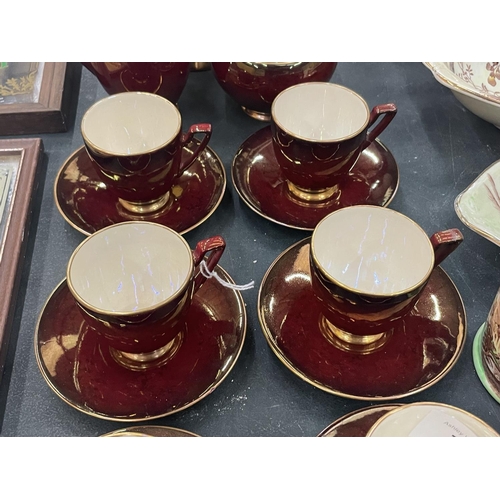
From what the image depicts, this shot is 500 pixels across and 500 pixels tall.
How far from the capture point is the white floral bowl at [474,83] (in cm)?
64

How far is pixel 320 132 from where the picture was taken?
0.66 meters

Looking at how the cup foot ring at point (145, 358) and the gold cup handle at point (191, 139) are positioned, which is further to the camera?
the gold cup handle at point (191, 139)

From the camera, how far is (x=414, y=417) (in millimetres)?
389

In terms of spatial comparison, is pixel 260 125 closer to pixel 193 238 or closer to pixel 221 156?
pixel 221 156

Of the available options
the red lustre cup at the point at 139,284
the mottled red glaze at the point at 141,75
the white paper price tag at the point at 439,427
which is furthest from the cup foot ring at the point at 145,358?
the mottled red glaze at the point at 141,75

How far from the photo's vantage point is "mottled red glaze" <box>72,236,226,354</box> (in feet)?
1.35

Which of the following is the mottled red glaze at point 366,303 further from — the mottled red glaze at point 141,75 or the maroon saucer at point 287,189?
the mottled red glaze at point 141,75

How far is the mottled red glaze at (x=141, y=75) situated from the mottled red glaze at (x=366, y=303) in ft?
1.17

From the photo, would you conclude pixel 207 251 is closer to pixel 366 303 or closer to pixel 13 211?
pixel 366 303

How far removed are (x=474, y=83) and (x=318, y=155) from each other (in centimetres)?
33

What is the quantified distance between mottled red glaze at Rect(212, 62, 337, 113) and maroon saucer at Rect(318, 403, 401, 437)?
412 mm

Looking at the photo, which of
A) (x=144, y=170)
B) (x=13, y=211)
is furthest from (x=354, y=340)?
(x=13, y=211)

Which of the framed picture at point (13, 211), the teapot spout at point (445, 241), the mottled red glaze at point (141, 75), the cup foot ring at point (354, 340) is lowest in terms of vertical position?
the framed picture at point (13, 211)

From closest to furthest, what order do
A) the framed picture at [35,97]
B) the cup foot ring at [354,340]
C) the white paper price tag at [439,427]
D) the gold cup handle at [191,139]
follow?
the white paper price tag at [439,427] → the cup foot ring at [354,340] → the gold cup handle at [191,139] → the framed picture at [35,97]
